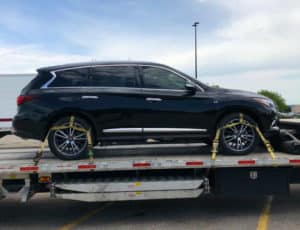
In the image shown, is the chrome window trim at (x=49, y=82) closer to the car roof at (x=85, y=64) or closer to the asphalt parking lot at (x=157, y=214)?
the car roof at (x=85, y=64)

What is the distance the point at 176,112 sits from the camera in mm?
6152

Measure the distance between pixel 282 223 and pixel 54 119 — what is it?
3805mm

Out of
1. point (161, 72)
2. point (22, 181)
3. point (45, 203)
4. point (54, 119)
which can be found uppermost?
point (161, 72)

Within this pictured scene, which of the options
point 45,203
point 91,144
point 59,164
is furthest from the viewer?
point 45,203

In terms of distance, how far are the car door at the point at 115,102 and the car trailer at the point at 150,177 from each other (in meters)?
0.49

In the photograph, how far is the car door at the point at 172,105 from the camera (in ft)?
20.1

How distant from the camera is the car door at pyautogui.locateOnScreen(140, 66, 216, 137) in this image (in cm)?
614

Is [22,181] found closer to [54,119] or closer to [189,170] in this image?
[54,119]

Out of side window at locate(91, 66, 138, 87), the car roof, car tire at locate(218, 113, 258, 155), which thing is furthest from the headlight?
side window at locate(91, 66, 138, 87)

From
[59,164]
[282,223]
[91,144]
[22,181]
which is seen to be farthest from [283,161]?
[22,181]

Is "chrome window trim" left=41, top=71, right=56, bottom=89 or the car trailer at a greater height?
"chrome window trim" left=41, top=71, right=56, bottom=89

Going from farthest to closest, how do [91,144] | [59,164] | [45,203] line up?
[45,203]
[91,144]
[59,164]

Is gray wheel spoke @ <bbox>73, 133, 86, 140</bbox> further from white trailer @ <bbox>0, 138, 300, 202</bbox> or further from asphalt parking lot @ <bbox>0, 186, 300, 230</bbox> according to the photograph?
asphalt parking lot @ <bbox>0, 186, 300, 230</bbox>

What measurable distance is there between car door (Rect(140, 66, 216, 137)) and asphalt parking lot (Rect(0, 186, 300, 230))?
1345 mm
